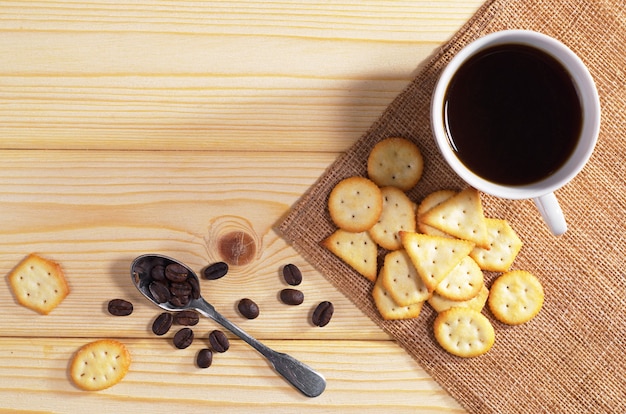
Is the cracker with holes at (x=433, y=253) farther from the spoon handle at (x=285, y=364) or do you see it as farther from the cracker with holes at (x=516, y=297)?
the spoon handle at (x=285, y=364)

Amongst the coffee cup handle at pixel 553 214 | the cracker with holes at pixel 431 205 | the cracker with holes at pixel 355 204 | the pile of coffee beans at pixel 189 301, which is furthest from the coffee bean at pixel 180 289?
the coffee cup handle at pixel 553 214

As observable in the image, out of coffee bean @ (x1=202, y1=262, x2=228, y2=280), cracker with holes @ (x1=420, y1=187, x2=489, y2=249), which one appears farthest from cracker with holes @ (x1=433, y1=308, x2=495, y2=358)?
coffee bean @ (x1=202, y1=262, x2=228, y2=280)

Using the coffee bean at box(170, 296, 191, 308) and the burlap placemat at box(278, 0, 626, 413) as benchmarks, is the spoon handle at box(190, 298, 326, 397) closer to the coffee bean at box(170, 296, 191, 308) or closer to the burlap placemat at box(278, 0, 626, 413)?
the coffee bean at box(170, 296, 191, 308)

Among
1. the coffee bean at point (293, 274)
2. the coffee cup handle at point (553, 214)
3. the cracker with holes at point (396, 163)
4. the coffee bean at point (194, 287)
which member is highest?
the coffee cup handle at point (553, 214)

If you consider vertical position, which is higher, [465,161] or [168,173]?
[465,161]

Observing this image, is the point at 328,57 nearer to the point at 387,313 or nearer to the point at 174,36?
the point at 174,36

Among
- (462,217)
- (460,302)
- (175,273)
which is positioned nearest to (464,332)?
(460,302)

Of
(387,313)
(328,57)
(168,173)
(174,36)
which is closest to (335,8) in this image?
(328,57)
